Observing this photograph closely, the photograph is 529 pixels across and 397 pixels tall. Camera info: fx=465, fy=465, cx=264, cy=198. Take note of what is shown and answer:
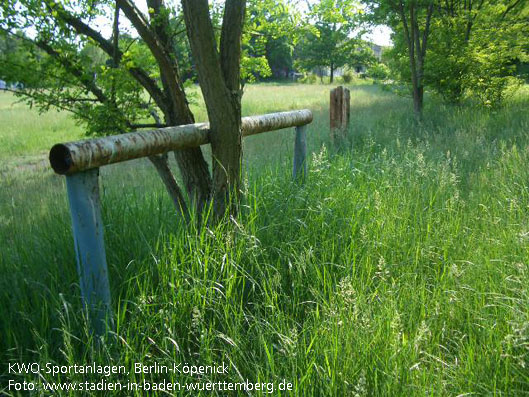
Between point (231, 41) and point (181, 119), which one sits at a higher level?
point (231, 41)

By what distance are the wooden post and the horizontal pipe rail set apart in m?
5.13

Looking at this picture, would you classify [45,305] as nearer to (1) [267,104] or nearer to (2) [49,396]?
(2) [49,396]

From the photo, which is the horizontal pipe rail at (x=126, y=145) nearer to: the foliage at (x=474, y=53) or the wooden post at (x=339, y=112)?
the wooden post at (x=339, y=112)

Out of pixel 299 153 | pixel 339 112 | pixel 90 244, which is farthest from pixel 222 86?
pixel 339 112

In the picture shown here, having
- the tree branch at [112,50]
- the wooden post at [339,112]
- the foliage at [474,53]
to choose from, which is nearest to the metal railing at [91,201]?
the tree branch at [112,50]

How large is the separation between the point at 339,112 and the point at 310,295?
6401 millimetres

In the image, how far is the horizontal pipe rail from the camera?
1.91 meters

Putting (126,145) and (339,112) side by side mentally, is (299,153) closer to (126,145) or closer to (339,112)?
(126,145)

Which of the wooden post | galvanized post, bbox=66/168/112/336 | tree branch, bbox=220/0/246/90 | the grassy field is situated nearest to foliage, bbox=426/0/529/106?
the wooden post

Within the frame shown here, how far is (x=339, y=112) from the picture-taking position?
855cm

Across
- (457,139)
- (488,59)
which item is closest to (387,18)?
(488,59)

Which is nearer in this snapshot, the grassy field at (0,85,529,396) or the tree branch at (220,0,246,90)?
the grassy field at (0,85,529,396)

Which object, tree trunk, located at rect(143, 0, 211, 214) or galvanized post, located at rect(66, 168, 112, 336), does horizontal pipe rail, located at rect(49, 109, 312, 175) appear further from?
tree trunk, located at rect(143, 0, 211, 214)

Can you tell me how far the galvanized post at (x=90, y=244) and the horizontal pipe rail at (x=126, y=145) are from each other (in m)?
0.08
